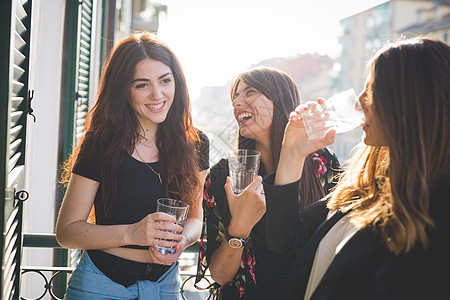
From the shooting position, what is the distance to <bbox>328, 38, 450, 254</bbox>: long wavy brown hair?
3.09ft

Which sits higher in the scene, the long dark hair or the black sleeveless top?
the long dark hair

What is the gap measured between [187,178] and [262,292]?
53cm

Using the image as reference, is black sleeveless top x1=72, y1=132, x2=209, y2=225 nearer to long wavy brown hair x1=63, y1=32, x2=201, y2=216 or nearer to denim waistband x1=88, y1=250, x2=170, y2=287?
long wavy brown hair x1=63, y1=32, x2=201, y2=216

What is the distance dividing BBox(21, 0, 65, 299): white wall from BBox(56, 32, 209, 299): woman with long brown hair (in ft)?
3.68

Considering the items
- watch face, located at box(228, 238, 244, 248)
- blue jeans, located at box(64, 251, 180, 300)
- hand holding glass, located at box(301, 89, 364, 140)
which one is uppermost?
hand holding glass, located at box(301, 89, 364, 140)

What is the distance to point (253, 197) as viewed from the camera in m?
1.45

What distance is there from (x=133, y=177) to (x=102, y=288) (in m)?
0.41

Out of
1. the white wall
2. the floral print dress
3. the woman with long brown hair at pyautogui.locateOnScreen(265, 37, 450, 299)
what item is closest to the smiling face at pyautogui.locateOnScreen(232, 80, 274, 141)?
the floral print dress

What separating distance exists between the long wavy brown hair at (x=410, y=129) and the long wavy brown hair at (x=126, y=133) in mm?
837

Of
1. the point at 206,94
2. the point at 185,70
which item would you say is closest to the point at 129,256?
the point at 185,70

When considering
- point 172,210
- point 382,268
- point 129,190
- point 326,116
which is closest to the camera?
point 382,268

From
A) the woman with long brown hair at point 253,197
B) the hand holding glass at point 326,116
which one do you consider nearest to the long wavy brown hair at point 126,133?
the woman with long brown hair at point 253,197

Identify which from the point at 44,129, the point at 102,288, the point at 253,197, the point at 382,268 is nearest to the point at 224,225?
the point at 253,197

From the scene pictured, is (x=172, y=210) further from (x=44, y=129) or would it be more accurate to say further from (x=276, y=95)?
(x=44, y=129)
